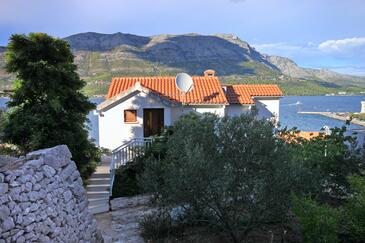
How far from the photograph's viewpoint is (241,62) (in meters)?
154

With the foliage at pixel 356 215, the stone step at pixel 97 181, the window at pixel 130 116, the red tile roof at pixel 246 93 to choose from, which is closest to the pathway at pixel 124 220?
the stone step at pixel 97 181

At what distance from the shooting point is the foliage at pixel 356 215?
6.29 meters

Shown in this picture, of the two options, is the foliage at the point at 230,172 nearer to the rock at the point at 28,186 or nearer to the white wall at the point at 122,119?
the rock at the point at 28,186

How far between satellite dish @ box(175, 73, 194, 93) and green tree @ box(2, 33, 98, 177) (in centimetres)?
767

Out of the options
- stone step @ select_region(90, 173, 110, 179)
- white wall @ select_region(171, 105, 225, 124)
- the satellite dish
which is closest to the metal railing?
stone step @ select_region(90, 173, 110, 179)

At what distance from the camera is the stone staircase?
11570 mm

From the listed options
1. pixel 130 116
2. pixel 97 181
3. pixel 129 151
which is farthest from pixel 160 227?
pixel 130 116

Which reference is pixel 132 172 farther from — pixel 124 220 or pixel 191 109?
pixel 191 109

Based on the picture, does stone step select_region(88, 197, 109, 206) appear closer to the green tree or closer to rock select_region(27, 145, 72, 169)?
the green tree

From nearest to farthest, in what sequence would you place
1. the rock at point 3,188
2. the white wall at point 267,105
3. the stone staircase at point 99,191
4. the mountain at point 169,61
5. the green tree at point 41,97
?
the rock at point 3,188, the stone staircase at point 99,191, the green tree at point 41,97, the white wall at point 267,105, the mountain at point 169,61

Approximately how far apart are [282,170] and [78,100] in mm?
9107

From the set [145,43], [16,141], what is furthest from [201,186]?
[145,43]

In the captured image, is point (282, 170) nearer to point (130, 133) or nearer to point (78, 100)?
point (78, 100)

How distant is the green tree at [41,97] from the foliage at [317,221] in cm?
866
